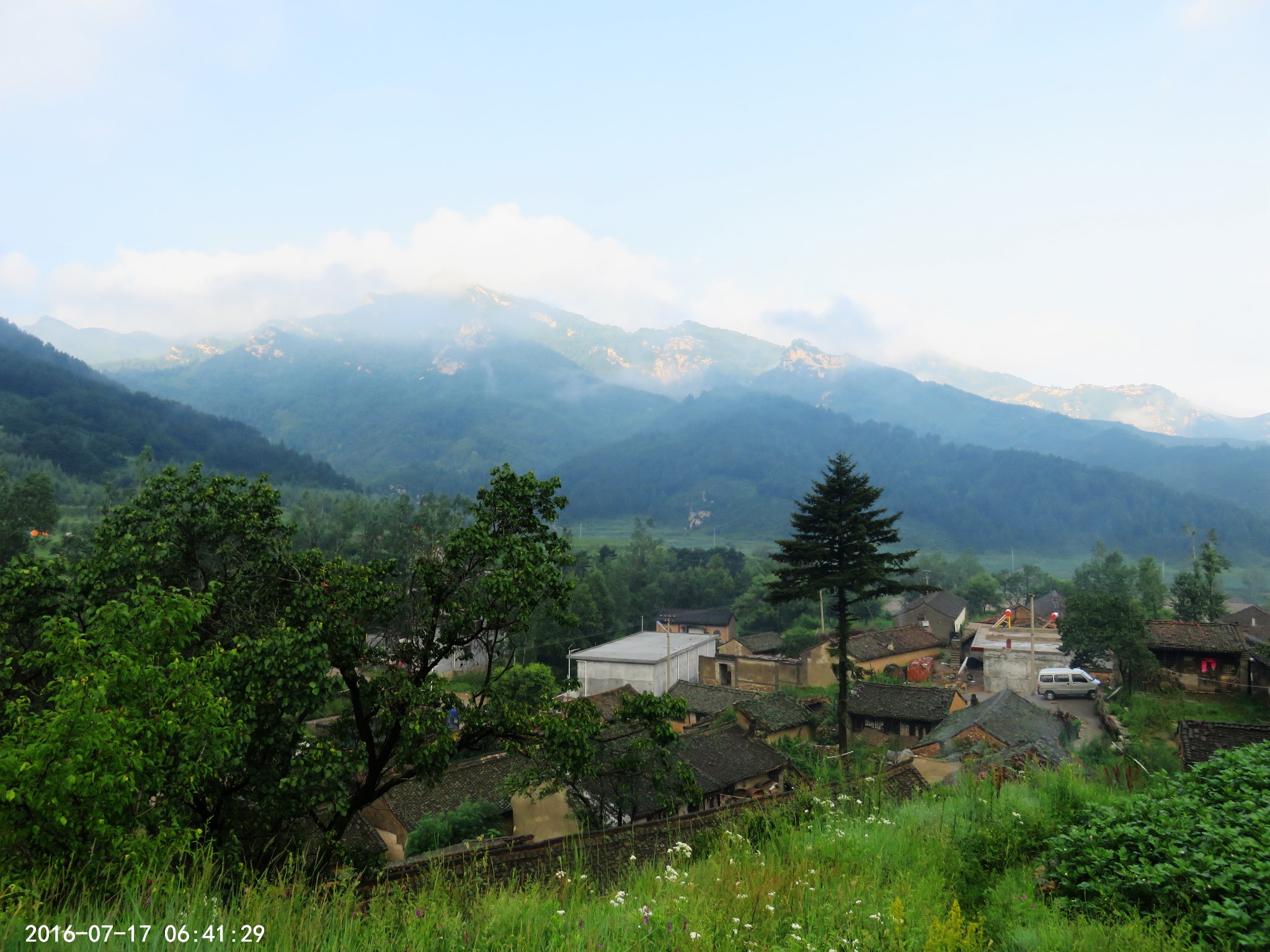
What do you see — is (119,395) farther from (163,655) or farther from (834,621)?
(163,655)

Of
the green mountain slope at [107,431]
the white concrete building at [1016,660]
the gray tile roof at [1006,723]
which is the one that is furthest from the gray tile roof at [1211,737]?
the green mountain slope at [107,431]

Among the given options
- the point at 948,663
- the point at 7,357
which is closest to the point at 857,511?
the point at 948,663

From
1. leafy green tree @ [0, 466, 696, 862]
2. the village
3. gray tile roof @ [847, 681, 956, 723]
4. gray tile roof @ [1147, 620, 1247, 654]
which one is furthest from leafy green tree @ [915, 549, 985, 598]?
leafy green tree @ [0, 466, 696, 862]

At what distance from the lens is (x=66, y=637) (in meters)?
8.03

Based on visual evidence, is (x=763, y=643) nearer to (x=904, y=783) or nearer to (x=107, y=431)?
(x=904, y=783)

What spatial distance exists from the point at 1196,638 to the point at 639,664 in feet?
109

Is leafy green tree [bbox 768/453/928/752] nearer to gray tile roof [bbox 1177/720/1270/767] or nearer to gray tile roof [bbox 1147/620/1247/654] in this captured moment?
gray tile roof [bbox 1177/720/1270/767]

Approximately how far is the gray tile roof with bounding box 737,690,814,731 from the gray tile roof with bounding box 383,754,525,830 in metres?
16.4

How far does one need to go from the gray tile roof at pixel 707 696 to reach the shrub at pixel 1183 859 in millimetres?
37510

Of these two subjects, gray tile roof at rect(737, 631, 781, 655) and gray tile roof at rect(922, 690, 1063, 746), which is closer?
gray tile roof at rect(922, 690, 1063, 746)

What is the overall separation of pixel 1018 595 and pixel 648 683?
75.5 metres

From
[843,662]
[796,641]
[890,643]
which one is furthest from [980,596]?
[843,662]

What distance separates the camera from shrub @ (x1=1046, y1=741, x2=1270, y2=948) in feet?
16.2

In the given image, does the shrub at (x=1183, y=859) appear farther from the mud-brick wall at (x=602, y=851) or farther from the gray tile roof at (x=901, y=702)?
the gray tile roof at (x=901, y=702)
